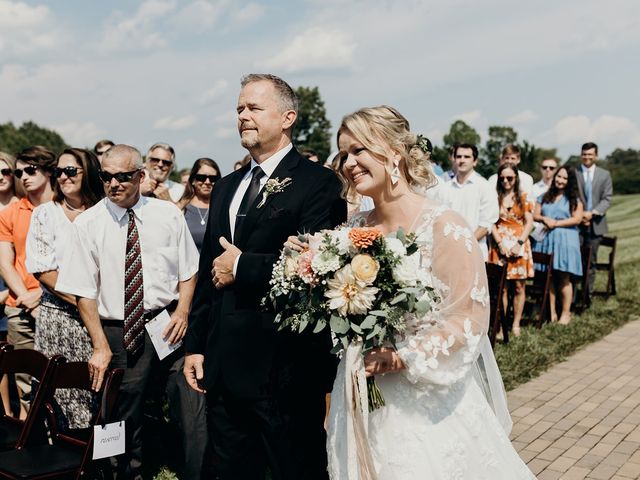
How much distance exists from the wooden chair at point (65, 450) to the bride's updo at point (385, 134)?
84.9 inches

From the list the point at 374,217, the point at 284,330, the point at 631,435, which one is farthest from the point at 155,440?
the point at 631,435

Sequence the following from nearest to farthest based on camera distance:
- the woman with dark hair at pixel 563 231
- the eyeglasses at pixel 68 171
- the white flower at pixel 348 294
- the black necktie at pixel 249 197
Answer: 1. the white flower at pixel 348 294
2. the black necktie at pixel 249 197
3. the eyeglasses at pixel 68 171
4. the woman with dark hair at pixel 563 231

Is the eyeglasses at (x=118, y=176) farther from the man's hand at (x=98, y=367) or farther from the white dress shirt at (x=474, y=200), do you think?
the white dress shirt at (x=474, y=200)

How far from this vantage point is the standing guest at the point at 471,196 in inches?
317

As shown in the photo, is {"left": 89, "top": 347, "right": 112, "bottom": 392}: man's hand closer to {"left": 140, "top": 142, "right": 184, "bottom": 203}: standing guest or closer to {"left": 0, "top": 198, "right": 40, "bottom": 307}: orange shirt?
{"left": 0, "top": 198, "right": 40, "bottom": 307}: orange shirt

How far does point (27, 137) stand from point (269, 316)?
91.6 meters

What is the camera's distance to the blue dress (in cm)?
986

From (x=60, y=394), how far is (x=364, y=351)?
2.81 m

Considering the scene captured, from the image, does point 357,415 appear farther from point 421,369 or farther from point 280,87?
point 280,87

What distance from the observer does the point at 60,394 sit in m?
4.74

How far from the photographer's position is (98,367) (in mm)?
4238

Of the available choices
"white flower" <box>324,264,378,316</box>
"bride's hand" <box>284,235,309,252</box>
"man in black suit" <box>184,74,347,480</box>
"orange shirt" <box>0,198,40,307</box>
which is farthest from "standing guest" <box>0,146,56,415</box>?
"white flower" <box>324,264,378,316</box>

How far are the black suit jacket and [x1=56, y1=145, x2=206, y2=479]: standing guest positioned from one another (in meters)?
1.24

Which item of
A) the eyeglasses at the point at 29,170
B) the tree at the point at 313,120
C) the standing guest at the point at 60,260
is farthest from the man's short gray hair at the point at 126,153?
the tree at the point at 313,120
